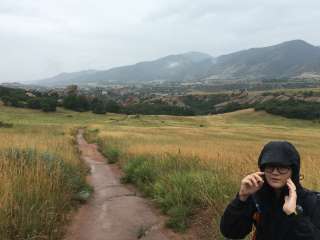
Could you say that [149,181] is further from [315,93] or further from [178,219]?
[315,93]

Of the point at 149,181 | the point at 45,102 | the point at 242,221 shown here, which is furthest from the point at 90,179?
the point at 45,102

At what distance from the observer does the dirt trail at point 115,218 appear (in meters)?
7.58

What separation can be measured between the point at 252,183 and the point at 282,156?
29 cm

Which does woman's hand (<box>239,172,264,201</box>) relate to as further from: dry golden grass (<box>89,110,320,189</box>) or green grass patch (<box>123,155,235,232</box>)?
dry golden grass (<box>89,110,320,189</box>)

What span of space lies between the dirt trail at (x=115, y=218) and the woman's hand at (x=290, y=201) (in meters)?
4.54

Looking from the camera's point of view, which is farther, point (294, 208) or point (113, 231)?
point (113, 231)

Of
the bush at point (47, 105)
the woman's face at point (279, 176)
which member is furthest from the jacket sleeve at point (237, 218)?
the bush at point (47, 105)

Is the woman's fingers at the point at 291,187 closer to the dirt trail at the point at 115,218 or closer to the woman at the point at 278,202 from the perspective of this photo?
the woman at the point at 278,202

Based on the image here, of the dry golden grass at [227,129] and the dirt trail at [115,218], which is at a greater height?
the dirt trail at [115,218]

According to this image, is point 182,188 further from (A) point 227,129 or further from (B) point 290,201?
(A) point 227,129

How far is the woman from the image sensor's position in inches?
126

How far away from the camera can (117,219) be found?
8.63 metres

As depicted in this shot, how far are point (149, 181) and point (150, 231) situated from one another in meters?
3.66

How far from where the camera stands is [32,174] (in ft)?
24.7
